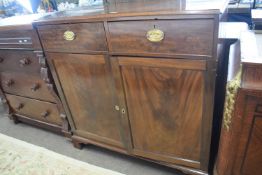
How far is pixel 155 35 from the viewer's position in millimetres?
753

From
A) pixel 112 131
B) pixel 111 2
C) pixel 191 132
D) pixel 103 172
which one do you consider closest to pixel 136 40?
pixel 111 2

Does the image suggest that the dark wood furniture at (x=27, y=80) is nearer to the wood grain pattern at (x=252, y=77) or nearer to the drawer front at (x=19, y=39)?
the drawer front at (x=19, y=39)

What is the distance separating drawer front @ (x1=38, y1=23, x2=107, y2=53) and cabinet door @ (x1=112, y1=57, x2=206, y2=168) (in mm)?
130

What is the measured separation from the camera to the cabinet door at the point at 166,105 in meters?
0.80

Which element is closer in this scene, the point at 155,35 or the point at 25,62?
the point at 155,35

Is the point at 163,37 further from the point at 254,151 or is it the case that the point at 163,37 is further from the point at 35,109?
the point at 35,109

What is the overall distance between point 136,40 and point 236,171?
24.6 inches

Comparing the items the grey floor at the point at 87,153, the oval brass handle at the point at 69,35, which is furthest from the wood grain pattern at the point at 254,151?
the oval brass handle at the point at 69,35

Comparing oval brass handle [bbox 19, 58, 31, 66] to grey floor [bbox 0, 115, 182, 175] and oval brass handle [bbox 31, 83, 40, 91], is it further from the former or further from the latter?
grey floor [bbox 0, 115, 182, 175]

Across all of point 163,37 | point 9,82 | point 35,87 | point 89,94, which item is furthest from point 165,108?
point 9,82

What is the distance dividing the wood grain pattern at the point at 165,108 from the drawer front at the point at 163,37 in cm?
8

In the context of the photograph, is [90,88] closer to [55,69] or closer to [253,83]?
[55,69]

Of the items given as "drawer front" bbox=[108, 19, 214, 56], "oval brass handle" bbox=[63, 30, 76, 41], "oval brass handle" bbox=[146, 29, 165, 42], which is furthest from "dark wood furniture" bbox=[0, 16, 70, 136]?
"oval brass handle" bbox=[146, 29, 165, 42]

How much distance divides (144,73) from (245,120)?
1.36 ft
